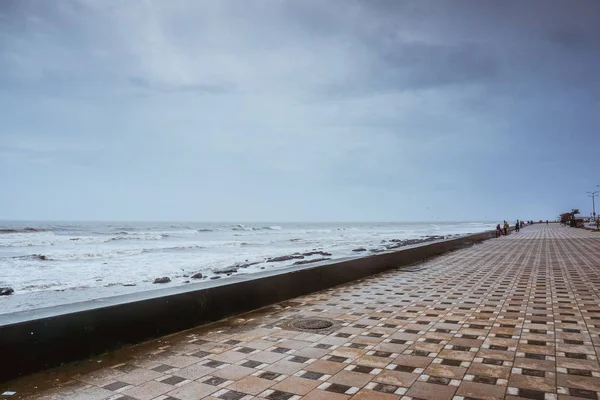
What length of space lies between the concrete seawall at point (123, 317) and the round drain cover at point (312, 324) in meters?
1.27

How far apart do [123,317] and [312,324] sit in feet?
9.29

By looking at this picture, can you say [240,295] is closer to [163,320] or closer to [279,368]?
[163,320]

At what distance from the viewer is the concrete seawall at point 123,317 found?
4270 mm

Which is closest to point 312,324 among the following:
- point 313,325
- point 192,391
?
point 313,325

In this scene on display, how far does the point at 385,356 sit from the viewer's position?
4848 millimetres

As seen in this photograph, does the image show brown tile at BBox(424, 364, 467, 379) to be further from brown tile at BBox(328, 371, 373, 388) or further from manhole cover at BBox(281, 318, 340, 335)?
manhole cover at BBox(281, 318, 340, 335)

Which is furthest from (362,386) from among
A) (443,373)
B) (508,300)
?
(508,300)

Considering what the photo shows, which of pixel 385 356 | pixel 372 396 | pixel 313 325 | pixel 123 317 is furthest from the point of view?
pixel 313 325

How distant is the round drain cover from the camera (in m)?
6.24

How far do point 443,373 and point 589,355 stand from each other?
2.01 meters

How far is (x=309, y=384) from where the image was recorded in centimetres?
403

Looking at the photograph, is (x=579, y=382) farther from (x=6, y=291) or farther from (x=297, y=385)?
(x=6, y=291)

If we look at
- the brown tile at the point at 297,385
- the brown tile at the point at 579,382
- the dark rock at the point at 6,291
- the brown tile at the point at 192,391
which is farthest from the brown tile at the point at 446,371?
the dark rock at the point at 6,291

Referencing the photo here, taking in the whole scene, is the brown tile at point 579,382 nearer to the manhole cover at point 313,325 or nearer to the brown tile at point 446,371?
the brown tile at point 446,371
